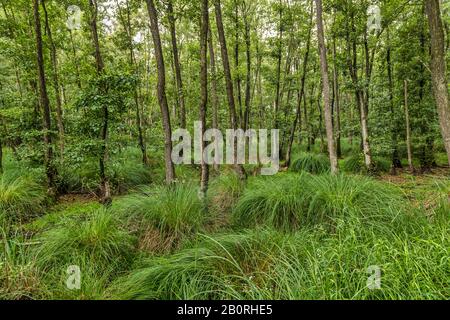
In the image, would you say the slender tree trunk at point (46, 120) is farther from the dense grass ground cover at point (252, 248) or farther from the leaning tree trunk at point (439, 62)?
the leaning tree trunk at point (439, 62)

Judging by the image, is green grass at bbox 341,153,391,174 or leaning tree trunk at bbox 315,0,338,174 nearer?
leaning tree trunk at bbox 315,0,338,174

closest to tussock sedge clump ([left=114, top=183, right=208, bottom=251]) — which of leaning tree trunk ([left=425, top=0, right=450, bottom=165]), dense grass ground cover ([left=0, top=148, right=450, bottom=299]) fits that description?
dense grass ground cover ([left=0, top=148, right=450, bottom=299])

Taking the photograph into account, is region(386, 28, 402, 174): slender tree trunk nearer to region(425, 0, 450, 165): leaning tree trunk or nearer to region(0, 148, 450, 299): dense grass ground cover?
region(425, 0, 450, 165): leaning tree trunk

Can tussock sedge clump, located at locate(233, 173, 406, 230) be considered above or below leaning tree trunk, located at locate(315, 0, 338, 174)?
below

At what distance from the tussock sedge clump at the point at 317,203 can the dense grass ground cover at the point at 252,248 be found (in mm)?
20

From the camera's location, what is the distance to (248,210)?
498 cm

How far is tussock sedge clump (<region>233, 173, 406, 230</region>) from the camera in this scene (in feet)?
12.5

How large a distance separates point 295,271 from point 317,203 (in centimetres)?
204

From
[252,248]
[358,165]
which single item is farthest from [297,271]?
[358,165]

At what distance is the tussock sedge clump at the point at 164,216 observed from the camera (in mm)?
4098

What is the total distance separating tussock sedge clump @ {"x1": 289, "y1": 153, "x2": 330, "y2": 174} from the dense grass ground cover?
20.3 ft

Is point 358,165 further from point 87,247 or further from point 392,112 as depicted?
point 87,247
